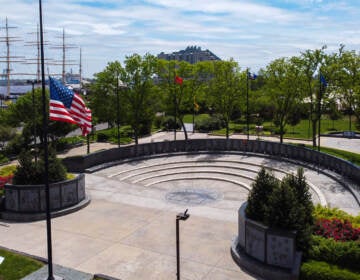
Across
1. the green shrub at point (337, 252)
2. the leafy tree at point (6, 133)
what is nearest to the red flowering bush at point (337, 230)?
the green shrub at point (337, 252)

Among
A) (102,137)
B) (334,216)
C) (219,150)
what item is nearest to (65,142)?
(102,137)

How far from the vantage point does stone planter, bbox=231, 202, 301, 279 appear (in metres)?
12.6

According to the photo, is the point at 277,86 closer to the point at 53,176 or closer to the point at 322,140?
the point at 322,140

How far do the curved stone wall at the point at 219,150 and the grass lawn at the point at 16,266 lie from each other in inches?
592

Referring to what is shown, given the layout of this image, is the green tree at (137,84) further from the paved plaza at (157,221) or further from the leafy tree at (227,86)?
the paved plaza at (157,221)

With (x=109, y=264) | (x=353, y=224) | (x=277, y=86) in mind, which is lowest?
(x=109, y=264)

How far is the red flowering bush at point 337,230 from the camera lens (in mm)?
13406

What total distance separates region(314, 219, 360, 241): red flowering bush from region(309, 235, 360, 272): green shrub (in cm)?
74

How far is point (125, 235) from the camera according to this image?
16875 millimetres

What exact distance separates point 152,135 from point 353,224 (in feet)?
125

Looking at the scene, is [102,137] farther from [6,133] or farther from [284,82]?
[284,82]

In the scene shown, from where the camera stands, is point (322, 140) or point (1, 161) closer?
point (1, 161)

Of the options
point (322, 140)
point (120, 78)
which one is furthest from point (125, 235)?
point (322, 140)

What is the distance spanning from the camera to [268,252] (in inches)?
518
